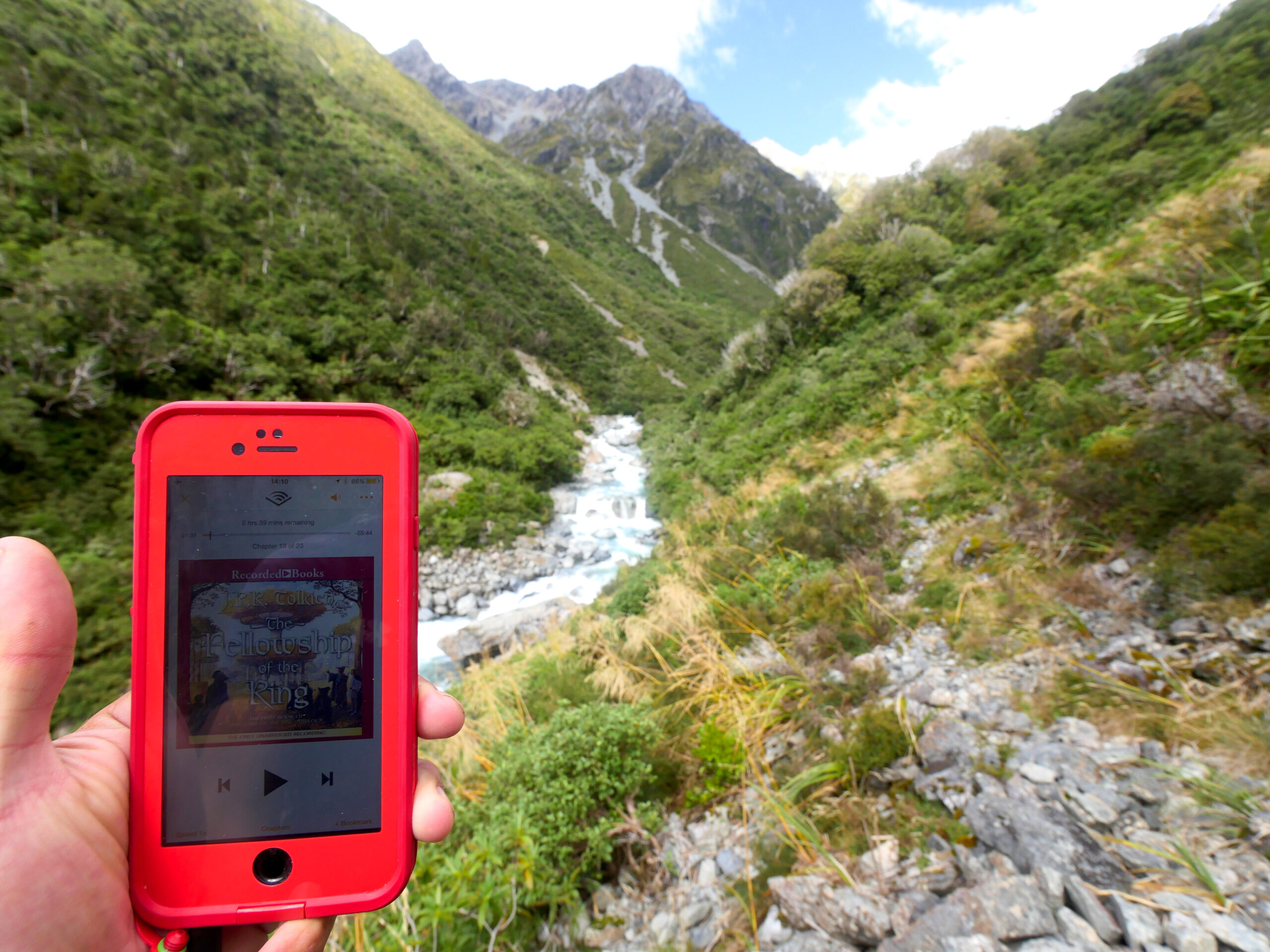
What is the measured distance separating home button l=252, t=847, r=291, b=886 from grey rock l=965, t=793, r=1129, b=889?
2.47 metres

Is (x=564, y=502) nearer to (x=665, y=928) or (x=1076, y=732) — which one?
(x=665, y=928)

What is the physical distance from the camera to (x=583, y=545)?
45.7 feet

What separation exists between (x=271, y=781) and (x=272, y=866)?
0.68 feet

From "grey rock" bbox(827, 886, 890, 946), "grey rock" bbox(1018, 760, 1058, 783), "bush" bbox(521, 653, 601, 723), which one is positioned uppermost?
"grey rock" bbox(1018, 760, 1058, 783)

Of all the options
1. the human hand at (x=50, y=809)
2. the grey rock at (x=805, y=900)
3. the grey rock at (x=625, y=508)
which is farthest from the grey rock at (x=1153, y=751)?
the grey rock at (x=625, y=508)

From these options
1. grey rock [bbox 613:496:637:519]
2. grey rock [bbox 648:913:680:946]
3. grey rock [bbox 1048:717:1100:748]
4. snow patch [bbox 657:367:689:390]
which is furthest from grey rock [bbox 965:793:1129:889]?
snow patch [bbox 657:367:689:390]

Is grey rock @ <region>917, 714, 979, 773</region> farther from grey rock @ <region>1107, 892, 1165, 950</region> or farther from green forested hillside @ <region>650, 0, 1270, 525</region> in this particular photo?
green forested hillside @ <region>650, 0, 1270, 525</region>

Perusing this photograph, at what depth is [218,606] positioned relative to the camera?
55.9 inches

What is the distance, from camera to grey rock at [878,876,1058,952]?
5.25 feet

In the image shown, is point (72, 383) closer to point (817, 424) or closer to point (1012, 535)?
point (817, 424)

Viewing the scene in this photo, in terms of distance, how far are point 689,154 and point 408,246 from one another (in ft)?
387

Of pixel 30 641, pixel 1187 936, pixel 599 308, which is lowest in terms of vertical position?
pixel 1187 936

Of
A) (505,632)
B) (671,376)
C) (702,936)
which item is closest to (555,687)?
(702,936)

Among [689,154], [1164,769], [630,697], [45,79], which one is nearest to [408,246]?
[45,79]
